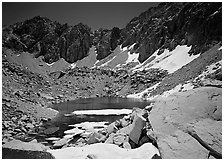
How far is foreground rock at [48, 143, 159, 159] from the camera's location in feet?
28.4

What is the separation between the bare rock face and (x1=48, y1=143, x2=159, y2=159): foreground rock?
72 centimetres

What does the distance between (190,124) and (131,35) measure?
341ft

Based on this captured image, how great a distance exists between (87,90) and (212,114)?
53.6 m

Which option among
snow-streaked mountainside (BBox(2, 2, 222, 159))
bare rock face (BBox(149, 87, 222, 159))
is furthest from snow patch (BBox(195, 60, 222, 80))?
bare rock face (BBox(149, 87, 222, 159))

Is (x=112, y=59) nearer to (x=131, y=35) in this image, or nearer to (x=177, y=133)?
(x=131, y=35)

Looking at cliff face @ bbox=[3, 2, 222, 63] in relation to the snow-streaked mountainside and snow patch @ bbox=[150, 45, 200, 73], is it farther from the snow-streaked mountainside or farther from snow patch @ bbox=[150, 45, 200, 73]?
snow patch @ bbox=[150, 45, 200, 73]

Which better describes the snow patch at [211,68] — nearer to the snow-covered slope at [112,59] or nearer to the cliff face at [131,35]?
the cliff face at [131,35]

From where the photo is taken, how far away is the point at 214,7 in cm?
6869

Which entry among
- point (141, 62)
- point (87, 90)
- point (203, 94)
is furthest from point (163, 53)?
point (203, 94)

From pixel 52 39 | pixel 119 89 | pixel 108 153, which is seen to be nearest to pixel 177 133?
pixel 108 153

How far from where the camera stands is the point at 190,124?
837 centimetres

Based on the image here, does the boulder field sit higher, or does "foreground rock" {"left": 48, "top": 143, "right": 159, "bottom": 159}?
the boulder field

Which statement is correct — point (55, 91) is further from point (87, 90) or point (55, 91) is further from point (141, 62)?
point (141, 62)

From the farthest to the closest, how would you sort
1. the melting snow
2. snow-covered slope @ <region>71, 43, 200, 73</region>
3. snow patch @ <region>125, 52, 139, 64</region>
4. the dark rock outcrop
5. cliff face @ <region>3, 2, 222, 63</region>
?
the dark rock outcrop < snow patch @ <region>125, 52, 139, 64</region> < cliff face @ <region>3, 2, 222, 63</region> < snow-covered slope @ <region>71, 43, 200, 73</region> < the melting snow
